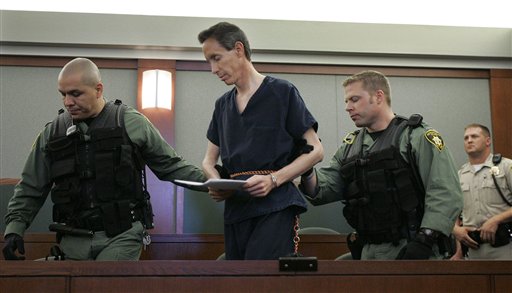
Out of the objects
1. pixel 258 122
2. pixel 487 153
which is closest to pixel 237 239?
pixel 258 122

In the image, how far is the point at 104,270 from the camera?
213 centimetres

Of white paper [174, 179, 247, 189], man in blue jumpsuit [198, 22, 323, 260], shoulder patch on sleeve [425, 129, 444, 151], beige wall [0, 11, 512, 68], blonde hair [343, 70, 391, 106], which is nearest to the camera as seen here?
white paper [174, 179, 247, 189]

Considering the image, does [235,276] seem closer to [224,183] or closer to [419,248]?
[224,183]

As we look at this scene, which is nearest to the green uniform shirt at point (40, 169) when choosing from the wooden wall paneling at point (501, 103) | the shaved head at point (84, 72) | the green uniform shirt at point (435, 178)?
the shaved head at point (84, 72)

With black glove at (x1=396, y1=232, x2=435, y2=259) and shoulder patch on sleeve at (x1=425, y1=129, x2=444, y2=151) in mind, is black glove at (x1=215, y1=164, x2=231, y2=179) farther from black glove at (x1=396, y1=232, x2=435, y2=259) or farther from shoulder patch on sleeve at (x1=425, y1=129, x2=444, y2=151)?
shoulder patch on sleeve at (x1=425, y1=129, x2=444, y2=151)

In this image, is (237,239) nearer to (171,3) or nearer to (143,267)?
(143,267)

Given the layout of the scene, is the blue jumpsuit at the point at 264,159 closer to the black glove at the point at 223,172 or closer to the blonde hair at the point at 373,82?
the black glove at the point at 223,172

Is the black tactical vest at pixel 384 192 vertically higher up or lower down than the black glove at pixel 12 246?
higher up

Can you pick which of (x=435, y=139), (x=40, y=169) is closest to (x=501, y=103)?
(x=435, y=139)

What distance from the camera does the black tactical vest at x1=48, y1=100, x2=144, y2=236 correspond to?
8.96 ft

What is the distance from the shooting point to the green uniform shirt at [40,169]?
2887 millimetres

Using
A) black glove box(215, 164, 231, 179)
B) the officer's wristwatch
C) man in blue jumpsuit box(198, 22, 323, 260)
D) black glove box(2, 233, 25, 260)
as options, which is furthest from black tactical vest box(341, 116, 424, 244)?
black glove box(2, 233, 25, 260)

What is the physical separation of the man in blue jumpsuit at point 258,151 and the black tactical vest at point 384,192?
0.44m

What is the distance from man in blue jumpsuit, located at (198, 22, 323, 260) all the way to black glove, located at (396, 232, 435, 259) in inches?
18.1
